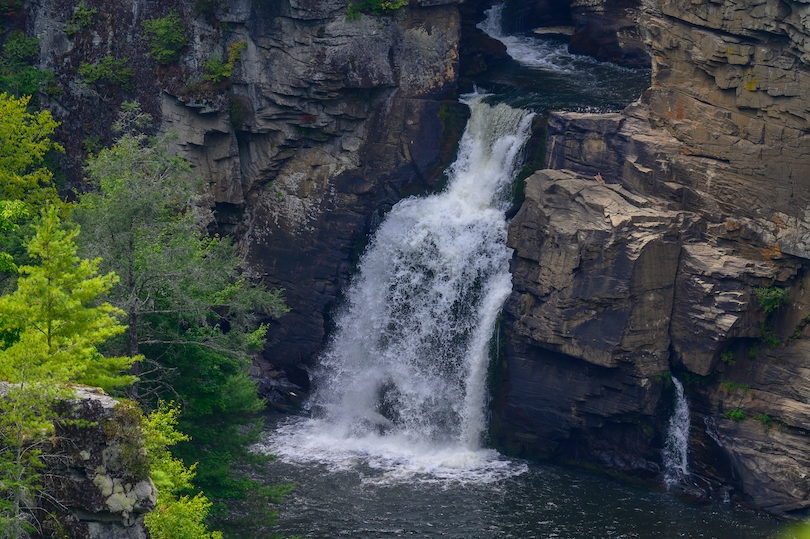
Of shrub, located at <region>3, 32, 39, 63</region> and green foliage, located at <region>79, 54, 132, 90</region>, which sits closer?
green foliage, located at <region>79, 54, 132, 90</region>

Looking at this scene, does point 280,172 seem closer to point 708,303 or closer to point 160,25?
point 160,25

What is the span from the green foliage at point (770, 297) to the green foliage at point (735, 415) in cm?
320

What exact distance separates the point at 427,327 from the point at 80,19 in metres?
18.5

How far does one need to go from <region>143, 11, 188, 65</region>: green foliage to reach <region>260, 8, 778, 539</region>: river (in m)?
10.3

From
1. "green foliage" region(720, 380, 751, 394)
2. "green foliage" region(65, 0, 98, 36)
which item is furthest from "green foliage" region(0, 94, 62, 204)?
"green foliage" region(720, 380, 751, 394)

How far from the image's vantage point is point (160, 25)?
139 ft

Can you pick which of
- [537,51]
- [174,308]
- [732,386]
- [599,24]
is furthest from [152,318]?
[599,24]

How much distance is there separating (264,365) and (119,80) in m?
12.4

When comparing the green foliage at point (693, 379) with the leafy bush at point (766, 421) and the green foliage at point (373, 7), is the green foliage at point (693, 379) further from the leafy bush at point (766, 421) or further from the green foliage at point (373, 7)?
the green foliage at point (373, 7)

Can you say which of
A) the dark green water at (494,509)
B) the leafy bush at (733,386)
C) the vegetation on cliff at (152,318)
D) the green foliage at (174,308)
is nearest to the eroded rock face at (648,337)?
the leafy bush at (733,386)

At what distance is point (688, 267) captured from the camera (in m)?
34.0

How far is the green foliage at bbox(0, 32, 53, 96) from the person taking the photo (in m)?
44.2

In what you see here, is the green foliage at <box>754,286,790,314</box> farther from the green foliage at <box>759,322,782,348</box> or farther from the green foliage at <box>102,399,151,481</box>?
the green foliage at <box>102,399,151,481</box>

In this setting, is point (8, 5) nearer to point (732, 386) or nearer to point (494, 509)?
point (494, 509)
